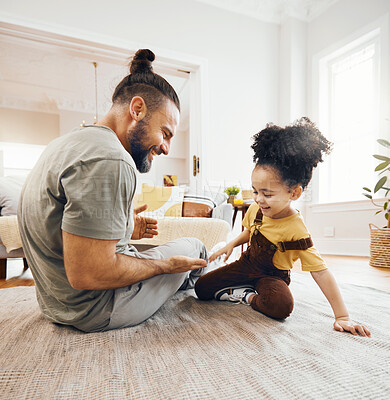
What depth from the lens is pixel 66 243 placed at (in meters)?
0.75

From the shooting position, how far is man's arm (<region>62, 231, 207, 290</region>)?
0.74 m

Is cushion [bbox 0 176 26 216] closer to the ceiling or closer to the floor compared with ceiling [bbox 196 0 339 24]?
closer to the floor

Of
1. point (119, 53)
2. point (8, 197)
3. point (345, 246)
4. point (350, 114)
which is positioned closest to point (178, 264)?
point (8, 197)

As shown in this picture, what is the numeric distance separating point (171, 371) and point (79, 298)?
36cm

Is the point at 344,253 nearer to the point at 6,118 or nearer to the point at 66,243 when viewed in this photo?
the point at 66,243

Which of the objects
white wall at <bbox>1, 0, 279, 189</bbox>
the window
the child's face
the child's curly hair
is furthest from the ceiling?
the child's face

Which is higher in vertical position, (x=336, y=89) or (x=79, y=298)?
(x=336, y=89)

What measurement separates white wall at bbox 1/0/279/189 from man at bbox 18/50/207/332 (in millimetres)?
2473

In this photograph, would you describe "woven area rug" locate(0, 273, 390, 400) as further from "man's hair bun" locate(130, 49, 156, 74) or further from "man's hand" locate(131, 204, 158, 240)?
"man's hair bun" locate(130, 49, 156, 74)

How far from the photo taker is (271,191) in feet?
3.35

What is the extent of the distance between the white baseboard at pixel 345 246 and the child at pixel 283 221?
252 centimetres

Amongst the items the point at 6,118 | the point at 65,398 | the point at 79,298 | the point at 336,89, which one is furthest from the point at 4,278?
the point at 6,118

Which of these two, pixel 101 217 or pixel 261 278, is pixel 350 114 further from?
pixel 101 217

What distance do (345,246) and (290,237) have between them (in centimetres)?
276
